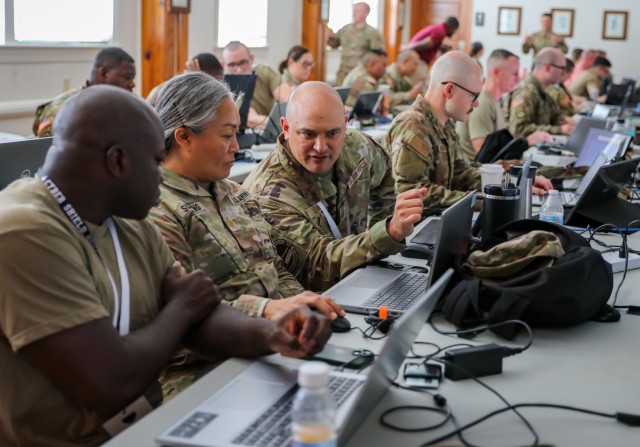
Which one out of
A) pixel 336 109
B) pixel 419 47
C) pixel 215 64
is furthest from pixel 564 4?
pixel 336 109

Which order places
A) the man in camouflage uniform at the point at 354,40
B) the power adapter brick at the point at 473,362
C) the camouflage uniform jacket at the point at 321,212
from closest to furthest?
1. the power adapter brick at the point at 473,362
2. the camouflage uniform jacket at the point at 321,212
3. the man in camouflage uniform at the point at 354,40

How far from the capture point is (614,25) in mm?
14781

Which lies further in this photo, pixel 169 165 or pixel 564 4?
pixel 564 4

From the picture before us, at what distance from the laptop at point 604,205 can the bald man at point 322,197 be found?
81 cm

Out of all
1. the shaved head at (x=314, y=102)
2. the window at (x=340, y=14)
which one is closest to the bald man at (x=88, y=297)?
the shaved head at (x=314, y=102)

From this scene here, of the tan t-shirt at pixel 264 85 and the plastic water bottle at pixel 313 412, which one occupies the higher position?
the tan t-shirt at pixel 264 85

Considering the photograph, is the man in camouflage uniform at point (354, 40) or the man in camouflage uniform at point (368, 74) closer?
the man in camouflage uniform at point (368, 74)

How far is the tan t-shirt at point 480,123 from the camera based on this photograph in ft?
19.7

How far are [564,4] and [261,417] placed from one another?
48.5 feet

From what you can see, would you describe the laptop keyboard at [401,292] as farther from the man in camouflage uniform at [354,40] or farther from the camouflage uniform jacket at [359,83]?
the man in camouflage uniform at [354,40]

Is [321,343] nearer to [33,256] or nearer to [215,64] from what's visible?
[33,256]

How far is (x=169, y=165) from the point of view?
229 centimetres

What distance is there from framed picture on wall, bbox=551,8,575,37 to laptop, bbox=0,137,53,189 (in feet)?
45.0

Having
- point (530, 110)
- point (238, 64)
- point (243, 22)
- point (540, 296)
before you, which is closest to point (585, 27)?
point (243, 22)
